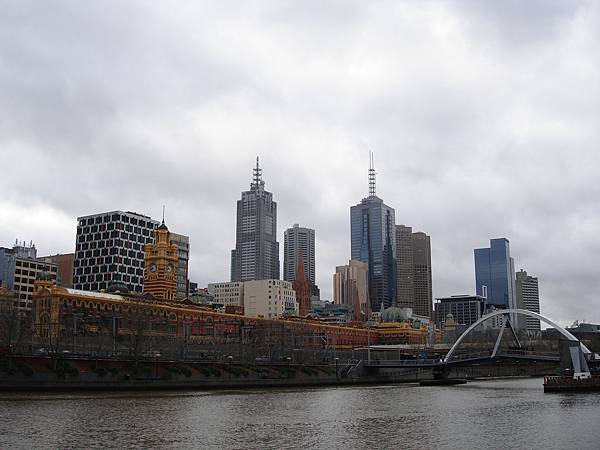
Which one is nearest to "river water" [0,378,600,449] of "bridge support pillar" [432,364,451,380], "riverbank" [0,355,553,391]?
"riverbank" [0,355,553,391]

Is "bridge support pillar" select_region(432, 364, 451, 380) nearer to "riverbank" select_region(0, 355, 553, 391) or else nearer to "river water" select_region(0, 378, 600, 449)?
"riverbank" select_region(0, 355, 553, 391)

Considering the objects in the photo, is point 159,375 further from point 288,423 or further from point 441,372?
point 441,372

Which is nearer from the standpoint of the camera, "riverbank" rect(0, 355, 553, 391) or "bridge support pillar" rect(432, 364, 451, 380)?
"riverbank" rect(0, 355, 553, 391)

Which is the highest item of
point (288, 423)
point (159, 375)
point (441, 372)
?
point (441, 372)

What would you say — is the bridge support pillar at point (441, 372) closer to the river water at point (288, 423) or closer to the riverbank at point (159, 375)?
the riverbank at point (159, 375)

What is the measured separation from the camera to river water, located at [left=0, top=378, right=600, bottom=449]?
1939 inches

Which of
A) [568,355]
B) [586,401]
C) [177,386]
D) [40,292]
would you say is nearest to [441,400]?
[586,401]

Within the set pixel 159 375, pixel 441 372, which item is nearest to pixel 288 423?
pixel 159 375

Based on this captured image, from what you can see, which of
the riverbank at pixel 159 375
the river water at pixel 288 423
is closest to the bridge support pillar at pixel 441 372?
the riverbank at pixel 159 375

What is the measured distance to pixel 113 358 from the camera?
359 feet

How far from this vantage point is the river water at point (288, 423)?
49.2 m

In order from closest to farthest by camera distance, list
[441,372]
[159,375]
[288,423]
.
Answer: [288,423] → [159,375] → [441,372]

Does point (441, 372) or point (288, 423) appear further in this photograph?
point (441, 372)

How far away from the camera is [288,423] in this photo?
6122 cm
